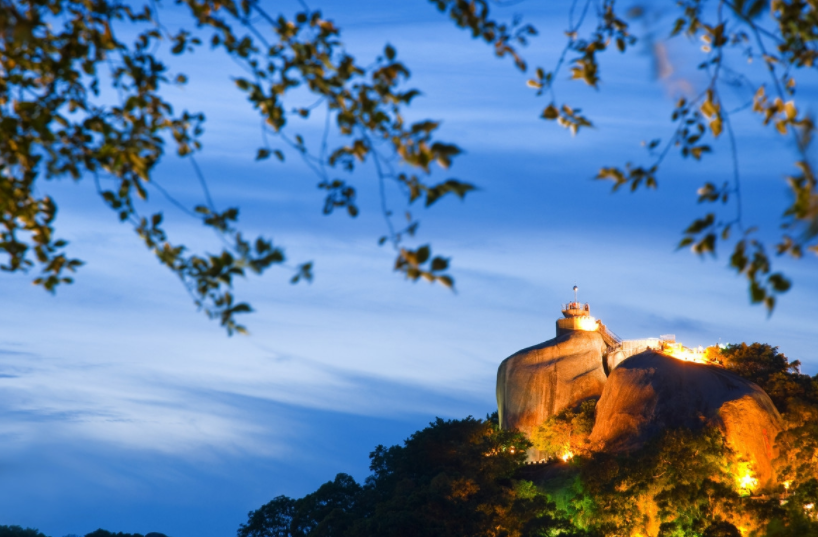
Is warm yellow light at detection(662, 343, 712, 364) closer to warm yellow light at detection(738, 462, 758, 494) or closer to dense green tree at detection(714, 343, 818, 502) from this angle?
dense green tree at detection(714, 343, 818, 502)

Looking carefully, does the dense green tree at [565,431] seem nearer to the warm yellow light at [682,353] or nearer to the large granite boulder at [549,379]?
the large granite boulder at [549,379]

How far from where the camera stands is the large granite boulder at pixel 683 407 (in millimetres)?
34031

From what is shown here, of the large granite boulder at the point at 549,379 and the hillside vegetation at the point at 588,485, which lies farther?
the large granite boulder at the point at 549,379

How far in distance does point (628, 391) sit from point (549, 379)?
679cm

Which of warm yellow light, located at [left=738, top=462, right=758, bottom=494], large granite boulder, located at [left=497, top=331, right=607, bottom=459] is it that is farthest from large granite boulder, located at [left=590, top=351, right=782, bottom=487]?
large granite boulder, located at [left=497, top=331, right=607, bottom=459]

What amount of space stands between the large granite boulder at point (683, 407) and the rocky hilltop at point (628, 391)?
1.5 inches

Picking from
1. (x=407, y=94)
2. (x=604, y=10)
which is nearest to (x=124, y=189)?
(x=407, y=94)

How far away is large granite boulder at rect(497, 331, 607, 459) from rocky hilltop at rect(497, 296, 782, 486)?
48 millimetres

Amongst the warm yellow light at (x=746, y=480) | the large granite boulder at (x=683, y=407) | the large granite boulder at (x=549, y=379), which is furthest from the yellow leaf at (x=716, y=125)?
the large granite boulder at (x=549, y=379)

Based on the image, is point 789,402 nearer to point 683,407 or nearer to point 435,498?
point 683,407

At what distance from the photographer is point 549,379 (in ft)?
145

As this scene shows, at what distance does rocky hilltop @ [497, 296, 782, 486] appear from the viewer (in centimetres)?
3450

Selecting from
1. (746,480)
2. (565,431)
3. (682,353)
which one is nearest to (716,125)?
(746,480)

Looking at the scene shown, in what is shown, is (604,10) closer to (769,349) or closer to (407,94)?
(407,94)
